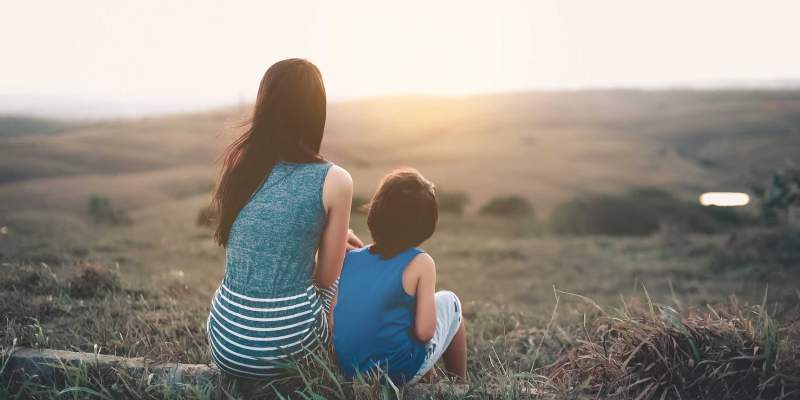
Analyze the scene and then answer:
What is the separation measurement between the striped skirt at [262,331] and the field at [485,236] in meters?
0.23

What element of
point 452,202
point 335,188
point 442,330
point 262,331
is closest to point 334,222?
point 335,188

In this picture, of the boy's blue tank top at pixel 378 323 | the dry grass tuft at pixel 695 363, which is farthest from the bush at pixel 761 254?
the boy's blue tank top at pixel 378 323

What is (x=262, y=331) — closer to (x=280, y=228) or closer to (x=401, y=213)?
(x=280, y=228)

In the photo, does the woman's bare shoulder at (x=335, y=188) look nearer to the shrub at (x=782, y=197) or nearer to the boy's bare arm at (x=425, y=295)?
the boy's bare arm at (x=425, y=295)

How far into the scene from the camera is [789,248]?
896cm

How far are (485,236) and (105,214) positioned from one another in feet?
31.4

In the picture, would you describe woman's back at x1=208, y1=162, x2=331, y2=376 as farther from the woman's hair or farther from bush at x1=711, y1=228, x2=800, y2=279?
bush at x1=711, y1=228, x2=800, y2=279

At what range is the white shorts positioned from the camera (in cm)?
272

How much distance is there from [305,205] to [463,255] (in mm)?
8504

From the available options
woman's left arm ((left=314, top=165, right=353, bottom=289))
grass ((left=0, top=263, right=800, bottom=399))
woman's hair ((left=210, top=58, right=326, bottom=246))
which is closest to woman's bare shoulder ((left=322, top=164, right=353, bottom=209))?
woman's left arm ((left=314, top=165, right=353, bottom=289))

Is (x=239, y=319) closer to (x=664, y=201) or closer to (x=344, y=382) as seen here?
(x=344, y=382)

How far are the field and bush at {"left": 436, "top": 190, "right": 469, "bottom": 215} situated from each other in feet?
2.38

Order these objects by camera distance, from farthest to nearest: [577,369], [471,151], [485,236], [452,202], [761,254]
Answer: [471,151] < [452,202] < [485,236] < [761,254] < [577,369]

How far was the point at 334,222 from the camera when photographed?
252 centimetres
